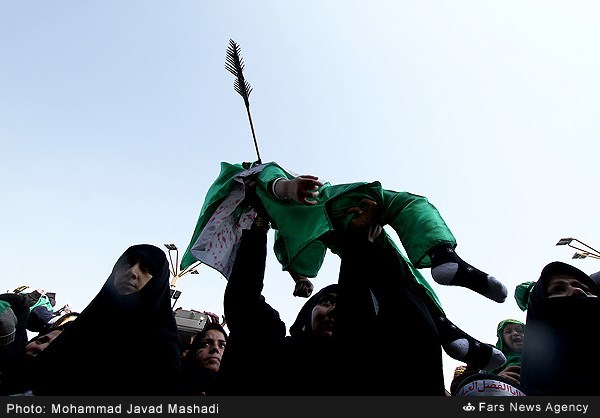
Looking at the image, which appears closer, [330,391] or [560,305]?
[330,391]

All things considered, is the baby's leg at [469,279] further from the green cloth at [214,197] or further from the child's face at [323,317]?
the green cloth at [214,197]

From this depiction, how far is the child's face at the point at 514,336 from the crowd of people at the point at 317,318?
6.14 feet

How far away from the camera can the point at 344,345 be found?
7.30 feet

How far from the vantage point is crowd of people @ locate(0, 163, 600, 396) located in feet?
7.34

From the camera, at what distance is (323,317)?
3.03 metres

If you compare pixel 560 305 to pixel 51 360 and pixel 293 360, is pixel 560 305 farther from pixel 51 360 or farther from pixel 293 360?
pixel 51 360

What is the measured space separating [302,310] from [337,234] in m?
1.00

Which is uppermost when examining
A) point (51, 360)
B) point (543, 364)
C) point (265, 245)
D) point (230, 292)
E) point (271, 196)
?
point (271, 196)

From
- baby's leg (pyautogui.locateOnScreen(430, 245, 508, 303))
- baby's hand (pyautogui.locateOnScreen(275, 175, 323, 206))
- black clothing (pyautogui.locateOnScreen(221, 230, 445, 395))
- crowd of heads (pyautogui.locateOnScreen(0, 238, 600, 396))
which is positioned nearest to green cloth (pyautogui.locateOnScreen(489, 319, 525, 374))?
crowd of heads (pyautogui.locateOnScreen(0, 238, 600, 396))

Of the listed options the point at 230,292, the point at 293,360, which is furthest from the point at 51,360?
the point at 293,360

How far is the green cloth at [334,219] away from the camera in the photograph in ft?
7.70
